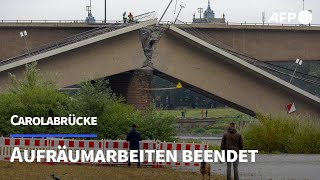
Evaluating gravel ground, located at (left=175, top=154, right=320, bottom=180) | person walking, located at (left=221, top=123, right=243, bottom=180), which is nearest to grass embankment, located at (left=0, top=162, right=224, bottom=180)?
person walking, located at (left=221, top=123, right=243, bottom=180)

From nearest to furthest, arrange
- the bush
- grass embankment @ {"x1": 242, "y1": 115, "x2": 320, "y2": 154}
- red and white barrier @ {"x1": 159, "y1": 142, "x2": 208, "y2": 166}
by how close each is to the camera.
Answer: red and white barrier @ {"x1": 159, "y1": 142, "x2": 208, "y2": 166}
the bush
grass embankment @ {"x1": 242, "y1": 115, "x2": 320, "y2": 154}

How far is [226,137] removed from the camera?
2584 centimetres

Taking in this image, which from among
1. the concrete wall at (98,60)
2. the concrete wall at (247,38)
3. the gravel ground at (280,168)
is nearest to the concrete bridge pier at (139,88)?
the concrete wall at (98,60)

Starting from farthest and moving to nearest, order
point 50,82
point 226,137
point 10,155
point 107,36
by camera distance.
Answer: point 107,36 → point 50,82 → point 10,155 → point 226,137

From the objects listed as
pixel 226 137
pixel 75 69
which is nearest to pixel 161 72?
pixel 75 69

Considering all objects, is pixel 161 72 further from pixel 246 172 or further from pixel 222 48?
pixel 246 172

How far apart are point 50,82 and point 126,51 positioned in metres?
12.3

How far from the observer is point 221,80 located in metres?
70.1

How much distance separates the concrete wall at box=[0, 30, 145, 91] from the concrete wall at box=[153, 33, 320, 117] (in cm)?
208

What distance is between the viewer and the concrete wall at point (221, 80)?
6838 cm

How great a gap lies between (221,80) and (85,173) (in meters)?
42.7

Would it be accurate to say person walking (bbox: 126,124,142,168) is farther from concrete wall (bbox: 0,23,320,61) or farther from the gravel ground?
concrete wall (bbox: 0,23,320,61)

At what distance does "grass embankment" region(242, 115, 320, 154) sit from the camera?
149ft

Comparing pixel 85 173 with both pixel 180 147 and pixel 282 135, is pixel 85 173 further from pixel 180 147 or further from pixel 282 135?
pixel 282 135
